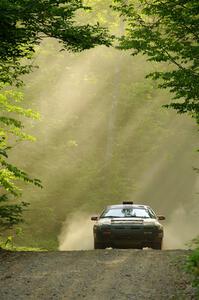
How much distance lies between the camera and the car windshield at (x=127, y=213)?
1631 cm

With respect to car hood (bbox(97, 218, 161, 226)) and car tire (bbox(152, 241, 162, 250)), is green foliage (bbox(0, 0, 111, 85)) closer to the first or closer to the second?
car hood (bbox(97, 218, 161, 226))

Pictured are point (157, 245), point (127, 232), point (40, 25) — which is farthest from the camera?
point (157, 245)

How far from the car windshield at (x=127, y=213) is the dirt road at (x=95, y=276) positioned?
212 centimetres

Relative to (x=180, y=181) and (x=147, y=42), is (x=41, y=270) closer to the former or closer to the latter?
(x=147, y=42)

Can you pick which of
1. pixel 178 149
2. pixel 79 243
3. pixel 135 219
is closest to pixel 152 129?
pixel 178 149

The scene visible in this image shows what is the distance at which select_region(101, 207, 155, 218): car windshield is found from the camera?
53.5 ft

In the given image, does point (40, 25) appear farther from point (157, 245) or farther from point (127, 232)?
point (157, 245)

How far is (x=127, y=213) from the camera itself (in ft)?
54.1

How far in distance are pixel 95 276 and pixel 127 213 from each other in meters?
6.13

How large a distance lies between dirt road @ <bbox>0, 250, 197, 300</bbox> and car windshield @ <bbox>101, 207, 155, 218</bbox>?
2122 millimetres

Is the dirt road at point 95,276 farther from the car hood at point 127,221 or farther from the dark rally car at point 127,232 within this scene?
the car hood at point 127,221

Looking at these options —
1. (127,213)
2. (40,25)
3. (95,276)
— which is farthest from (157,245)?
(40,25)


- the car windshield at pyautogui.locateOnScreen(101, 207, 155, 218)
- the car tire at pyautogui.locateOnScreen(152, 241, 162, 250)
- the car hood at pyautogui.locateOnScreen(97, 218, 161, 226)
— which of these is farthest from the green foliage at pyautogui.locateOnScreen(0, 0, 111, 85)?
the car tire at pyautogui.locateOnScreen(152, 241, 162, 250)

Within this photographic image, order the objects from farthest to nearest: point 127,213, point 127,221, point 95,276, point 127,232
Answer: point 127,213
point 127,221
point 127,232
point 95,276
